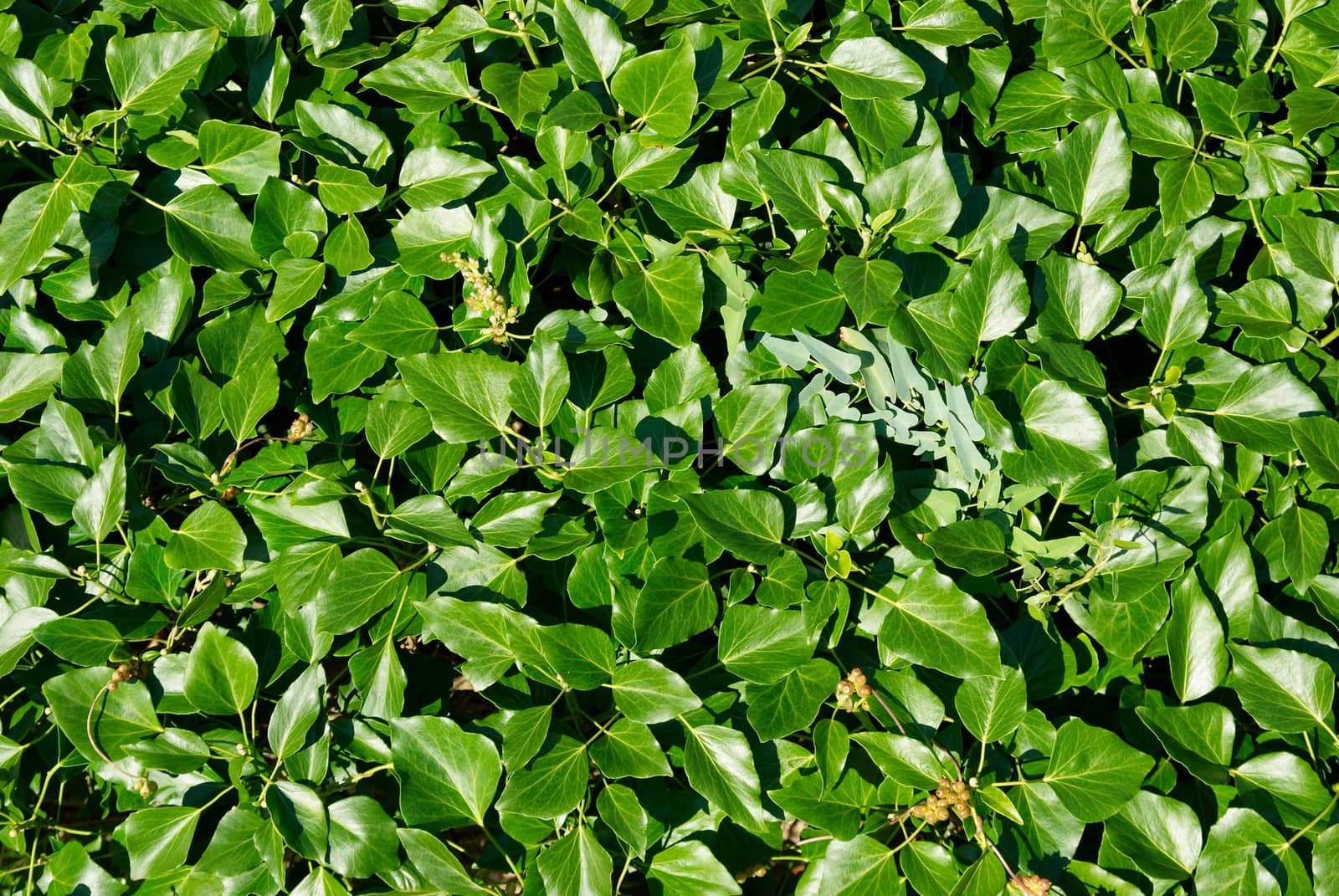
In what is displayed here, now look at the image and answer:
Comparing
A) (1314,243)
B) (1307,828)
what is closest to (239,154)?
(1314,243)

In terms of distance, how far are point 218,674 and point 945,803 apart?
3.48 ft

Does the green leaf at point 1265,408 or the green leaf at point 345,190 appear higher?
the green leaf at point 345,190

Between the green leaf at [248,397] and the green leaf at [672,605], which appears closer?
the green leaf at [672,605]

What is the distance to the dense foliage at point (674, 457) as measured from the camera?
4.42 ft

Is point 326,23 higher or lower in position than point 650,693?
higher

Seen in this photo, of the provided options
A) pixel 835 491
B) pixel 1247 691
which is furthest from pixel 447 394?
pixel 1247 691

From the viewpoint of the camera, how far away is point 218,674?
1.45m

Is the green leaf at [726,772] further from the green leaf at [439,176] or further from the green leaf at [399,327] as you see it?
the green leaf at [439,176]

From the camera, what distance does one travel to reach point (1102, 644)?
1402 millimetres

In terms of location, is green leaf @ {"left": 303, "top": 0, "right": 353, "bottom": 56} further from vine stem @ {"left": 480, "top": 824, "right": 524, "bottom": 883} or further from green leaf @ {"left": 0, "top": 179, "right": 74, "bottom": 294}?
vine stem @ {"left": 480, "top": 824, "right": 524, "bottom": 883}

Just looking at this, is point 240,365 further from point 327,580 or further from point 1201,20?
point 1201,20

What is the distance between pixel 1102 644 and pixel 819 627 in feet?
1.41

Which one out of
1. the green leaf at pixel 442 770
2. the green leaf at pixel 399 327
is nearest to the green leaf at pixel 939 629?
the green leaf at pixel 442 770

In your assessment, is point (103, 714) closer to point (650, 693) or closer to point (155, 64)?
point (650, 693)
